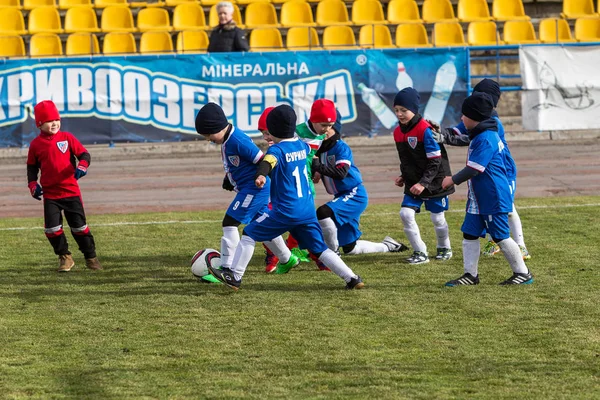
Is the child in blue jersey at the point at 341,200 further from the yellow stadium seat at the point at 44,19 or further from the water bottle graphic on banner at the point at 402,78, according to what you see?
the yellow stadium seat at the point at 44,19

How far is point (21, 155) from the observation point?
18.1 meters

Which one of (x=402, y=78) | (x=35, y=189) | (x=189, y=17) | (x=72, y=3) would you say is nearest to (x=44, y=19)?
(x=72, y=3)

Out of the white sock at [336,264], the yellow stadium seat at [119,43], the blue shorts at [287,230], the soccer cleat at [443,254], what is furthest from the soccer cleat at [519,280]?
the yellow stadium seat at [119,43]

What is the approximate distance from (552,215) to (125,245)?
508 cm

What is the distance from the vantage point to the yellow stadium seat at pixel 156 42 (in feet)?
66.4

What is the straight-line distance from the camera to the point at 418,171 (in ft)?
30.0

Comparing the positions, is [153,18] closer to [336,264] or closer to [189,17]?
[189,17]

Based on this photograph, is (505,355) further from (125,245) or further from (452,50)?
(452,50)

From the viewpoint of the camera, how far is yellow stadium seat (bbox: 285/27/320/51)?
66.7 ft

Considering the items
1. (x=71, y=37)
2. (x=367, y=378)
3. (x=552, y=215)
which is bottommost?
(x=552, y=215)

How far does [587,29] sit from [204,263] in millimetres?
15470

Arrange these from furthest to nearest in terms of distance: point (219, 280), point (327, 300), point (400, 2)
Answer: point (400, 2), point (219, 280), point (327, 300)

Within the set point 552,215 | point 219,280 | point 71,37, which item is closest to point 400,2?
point 71,37

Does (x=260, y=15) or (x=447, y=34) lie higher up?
(x=260, y=15)
